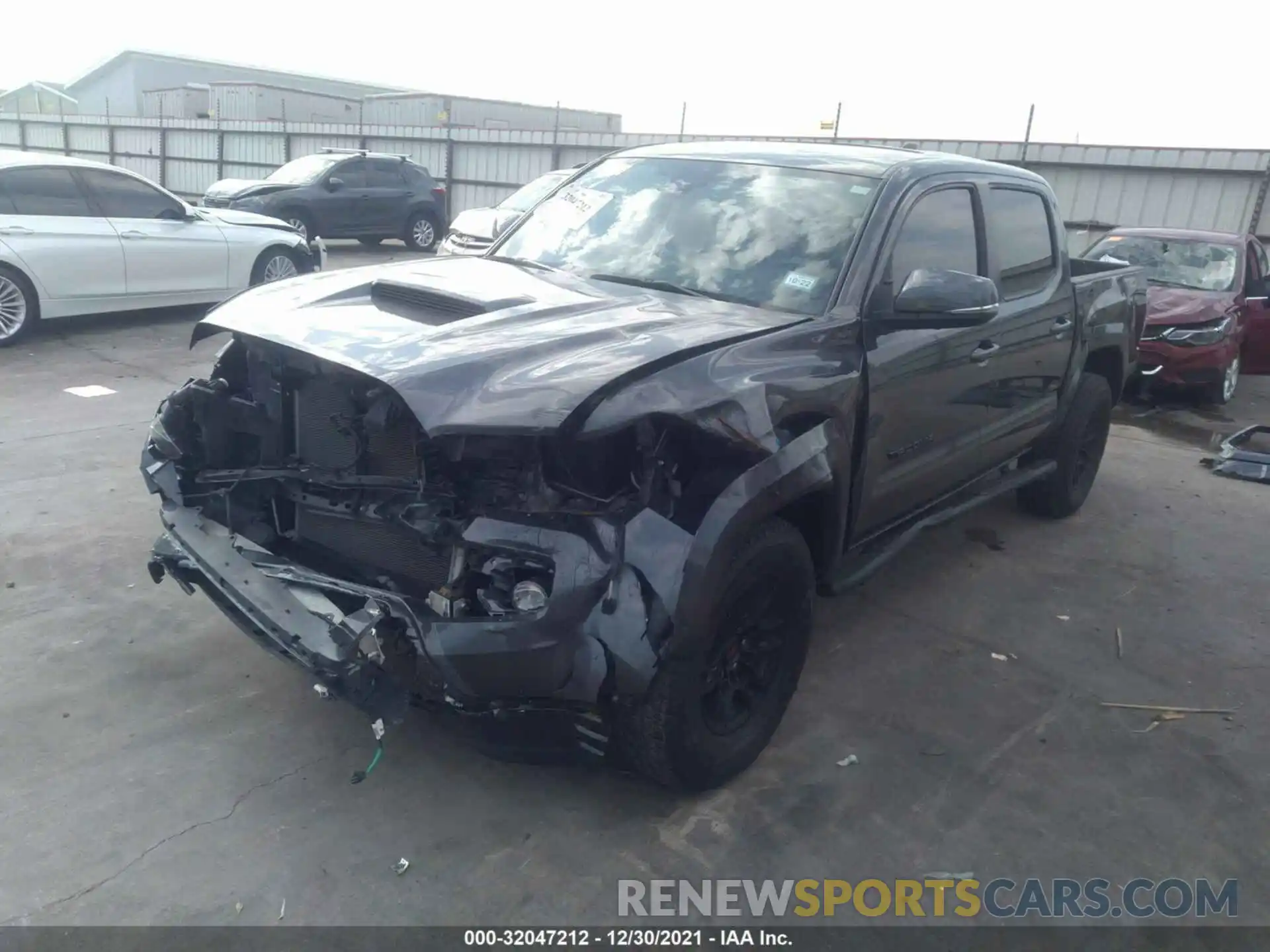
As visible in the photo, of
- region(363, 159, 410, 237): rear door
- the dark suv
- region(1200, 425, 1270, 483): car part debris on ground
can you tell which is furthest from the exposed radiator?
region(363, 159, 410, 237): rear door

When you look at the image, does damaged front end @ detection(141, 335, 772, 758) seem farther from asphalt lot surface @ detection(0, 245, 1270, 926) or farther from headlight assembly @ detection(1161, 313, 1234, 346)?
headlight assembly @ detection(1161, 313, 1234, 346)

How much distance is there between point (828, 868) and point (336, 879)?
54.2 inches

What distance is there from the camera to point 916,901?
9.21 feet

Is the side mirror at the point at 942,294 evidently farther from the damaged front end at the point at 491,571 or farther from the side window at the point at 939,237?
the damaged front end at the point at 491,571

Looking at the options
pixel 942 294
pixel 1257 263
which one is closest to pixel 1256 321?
pixel 1257 263

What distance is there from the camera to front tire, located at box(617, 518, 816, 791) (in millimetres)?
2785

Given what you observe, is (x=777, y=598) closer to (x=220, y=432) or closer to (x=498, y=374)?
(x=498, y=374)

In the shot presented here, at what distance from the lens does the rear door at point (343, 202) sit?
16.0 m

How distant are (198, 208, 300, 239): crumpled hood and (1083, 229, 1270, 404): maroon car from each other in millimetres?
8524

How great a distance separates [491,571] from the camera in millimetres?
2707

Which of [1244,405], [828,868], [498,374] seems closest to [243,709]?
[498,374]

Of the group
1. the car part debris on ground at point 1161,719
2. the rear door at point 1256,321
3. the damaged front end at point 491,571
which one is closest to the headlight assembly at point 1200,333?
the rear door at point 1256,321

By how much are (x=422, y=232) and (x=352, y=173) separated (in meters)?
1.70

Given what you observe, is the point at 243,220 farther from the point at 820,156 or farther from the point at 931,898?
the point at 931,898
